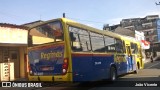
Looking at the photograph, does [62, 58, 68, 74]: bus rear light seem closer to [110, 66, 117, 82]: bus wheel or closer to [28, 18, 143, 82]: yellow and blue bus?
[28, 18, 143, 82]: yellow and blue bus

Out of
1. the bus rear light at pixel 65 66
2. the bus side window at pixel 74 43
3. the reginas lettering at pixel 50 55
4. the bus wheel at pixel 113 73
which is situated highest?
the bus side window at pixel 74 43

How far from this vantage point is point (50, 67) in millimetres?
12898

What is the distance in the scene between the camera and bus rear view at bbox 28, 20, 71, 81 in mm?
12562

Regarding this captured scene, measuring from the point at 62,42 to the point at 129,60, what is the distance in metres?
10.3

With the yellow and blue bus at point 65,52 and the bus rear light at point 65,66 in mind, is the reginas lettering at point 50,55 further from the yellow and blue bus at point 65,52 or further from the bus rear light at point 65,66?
the bus rear light at point 65,66

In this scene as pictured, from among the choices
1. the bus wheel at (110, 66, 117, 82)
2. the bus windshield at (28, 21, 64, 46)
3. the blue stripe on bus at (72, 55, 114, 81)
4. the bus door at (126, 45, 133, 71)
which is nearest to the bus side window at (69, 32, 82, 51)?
the blue stripe on bus at (72, 55, 114, 81)

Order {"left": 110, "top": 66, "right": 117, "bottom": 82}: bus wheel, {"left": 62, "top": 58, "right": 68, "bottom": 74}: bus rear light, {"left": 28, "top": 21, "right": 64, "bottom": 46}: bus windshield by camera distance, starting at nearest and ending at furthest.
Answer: {"left": 62, "top": 58, "right": 68, "bottom": 74}: bus rear light < {"left": 28, "top": 21, "right": 64, "bottom": 46}: bus windshield < {"left": 110, "top": 66, "right": 117, "bottom": 82}: bus wheel

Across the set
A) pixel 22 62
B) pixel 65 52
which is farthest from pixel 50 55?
pixel 22 62

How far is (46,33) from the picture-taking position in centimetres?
1341

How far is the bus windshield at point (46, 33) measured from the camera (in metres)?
12.9

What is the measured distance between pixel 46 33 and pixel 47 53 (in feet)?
3.24

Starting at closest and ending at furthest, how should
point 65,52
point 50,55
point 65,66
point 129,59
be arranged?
point 65,66 < point 65,52 < point 50,55 < point 129,59

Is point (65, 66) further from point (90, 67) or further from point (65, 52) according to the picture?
point (90, 67)

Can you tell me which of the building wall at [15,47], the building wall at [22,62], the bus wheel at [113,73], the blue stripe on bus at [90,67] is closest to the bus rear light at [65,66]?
the blue stripe on bus at [90,67]
